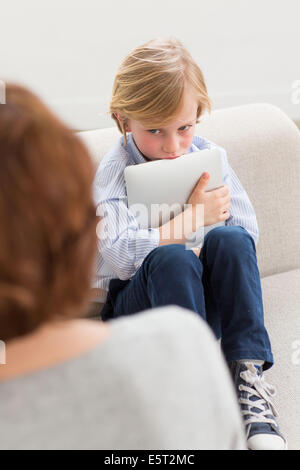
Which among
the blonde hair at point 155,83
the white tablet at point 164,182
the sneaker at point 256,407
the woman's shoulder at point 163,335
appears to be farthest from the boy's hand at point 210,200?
the woman's shoulder at point 163,335

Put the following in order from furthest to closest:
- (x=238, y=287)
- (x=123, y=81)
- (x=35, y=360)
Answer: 1. (x=123, y=81)
2. (x=238, y=287)
3. (x=35, y=360)

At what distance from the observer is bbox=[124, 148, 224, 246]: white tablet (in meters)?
1.33

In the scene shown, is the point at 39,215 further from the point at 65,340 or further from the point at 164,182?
the point at 164,182

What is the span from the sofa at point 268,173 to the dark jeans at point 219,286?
274 millimetres

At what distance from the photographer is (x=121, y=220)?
1329 millimetres

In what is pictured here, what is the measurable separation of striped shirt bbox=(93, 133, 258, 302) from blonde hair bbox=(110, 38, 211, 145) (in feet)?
0.35

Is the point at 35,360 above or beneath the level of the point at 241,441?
above

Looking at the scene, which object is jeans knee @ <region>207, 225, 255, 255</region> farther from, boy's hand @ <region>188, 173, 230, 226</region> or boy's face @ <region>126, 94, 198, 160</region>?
boy's face @ <region>126, 94, 198, 160</region>

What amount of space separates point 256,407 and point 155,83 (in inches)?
27.8

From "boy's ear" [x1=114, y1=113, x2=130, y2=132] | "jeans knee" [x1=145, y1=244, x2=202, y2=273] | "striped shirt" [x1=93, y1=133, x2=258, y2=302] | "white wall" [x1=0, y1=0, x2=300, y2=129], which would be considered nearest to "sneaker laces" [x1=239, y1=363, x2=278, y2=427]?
"jeans knee" [x1=145, y1=244, x2=202, y2=273]
